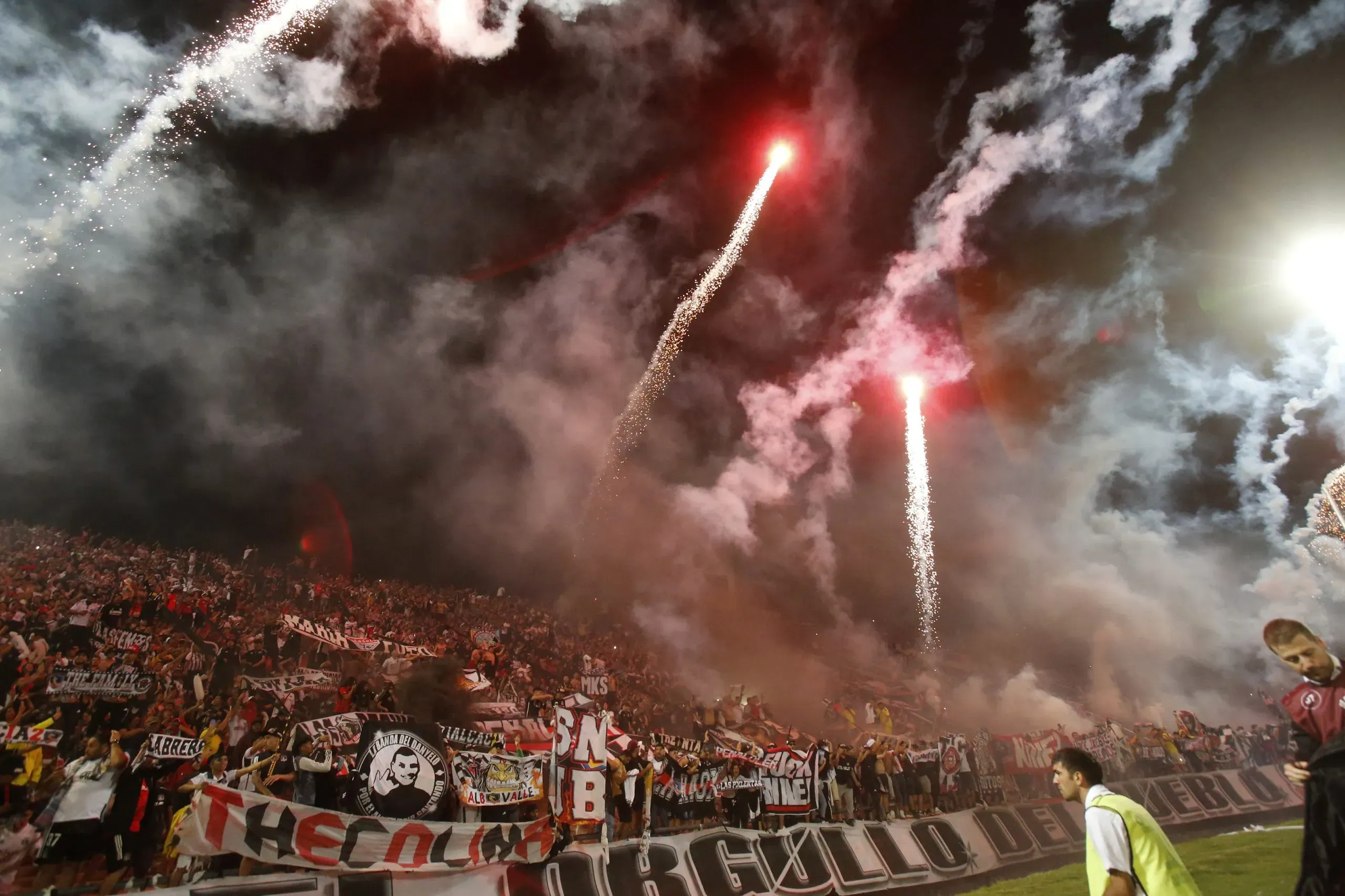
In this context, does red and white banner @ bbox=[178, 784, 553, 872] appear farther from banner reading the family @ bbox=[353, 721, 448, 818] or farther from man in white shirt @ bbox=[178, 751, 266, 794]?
man in white shirt @ bbox=[178, 751, 266, 794]

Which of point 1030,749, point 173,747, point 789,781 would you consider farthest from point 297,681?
point 1030,749

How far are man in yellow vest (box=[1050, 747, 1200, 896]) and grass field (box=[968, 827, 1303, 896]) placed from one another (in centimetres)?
797

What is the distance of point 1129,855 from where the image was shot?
13.2 feet

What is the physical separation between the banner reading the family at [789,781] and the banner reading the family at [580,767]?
3.91 metres

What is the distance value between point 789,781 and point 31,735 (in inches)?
528

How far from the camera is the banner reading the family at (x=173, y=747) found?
9844 mm

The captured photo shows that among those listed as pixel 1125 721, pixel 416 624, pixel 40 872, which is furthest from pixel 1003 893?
pixel 1125 721

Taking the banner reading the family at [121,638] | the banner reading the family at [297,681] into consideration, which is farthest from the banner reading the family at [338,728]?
the banner reading the family at [121,638]

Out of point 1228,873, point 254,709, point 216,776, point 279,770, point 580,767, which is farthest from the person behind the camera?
point 254,709

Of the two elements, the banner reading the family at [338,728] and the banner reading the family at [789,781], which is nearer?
the banner reading the family at [338,728]

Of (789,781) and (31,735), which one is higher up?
(31,735)

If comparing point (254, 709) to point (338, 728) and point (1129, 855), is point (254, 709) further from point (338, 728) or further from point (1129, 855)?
point (1129, 855)

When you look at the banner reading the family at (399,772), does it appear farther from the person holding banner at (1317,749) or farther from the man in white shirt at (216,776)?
the person holding banner at (1317,749)

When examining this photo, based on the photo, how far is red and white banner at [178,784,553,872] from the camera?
736cm
